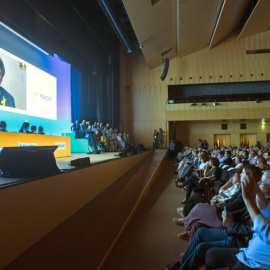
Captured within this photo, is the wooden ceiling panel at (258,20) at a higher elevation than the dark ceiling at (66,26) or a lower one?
higher

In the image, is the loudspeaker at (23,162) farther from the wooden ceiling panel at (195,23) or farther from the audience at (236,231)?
the wooden ceiling panel at (195,23)

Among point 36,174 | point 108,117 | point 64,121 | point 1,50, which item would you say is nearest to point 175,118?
point 108,117

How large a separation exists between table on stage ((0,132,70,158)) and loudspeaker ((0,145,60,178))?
6.14 ft

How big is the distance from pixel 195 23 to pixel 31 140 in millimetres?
10648

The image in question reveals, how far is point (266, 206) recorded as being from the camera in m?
1.34

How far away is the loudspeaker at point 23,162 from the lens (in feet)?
7.19

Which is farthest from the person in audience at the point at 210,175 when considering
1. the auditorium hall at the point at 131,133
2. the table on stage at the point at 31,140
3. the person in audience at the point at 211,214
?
the table on stage at the point at 31,140

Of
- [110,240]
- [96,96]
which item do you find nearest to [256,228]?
[110,240]

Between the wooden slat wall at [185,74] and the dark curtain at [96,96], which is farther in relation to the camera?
the wooden slat wall at [185,74]

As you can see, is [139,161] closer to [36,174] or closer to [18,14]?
[18,14]

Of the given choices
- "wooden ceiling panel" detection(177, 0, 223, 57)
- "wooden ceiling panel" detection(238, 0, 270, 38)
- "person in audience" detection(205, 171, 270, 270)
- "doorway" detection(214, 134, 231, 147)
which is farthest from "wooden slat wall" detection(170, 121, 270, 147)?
"person in audience" detection(205, 171, 270, 270)

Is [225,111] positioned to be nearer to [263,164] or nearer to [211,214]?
[263,164]

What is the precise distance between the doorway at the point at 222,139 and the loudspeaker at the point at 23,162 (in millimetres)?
16063

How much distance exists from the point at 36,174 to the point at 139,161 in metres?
5.64
